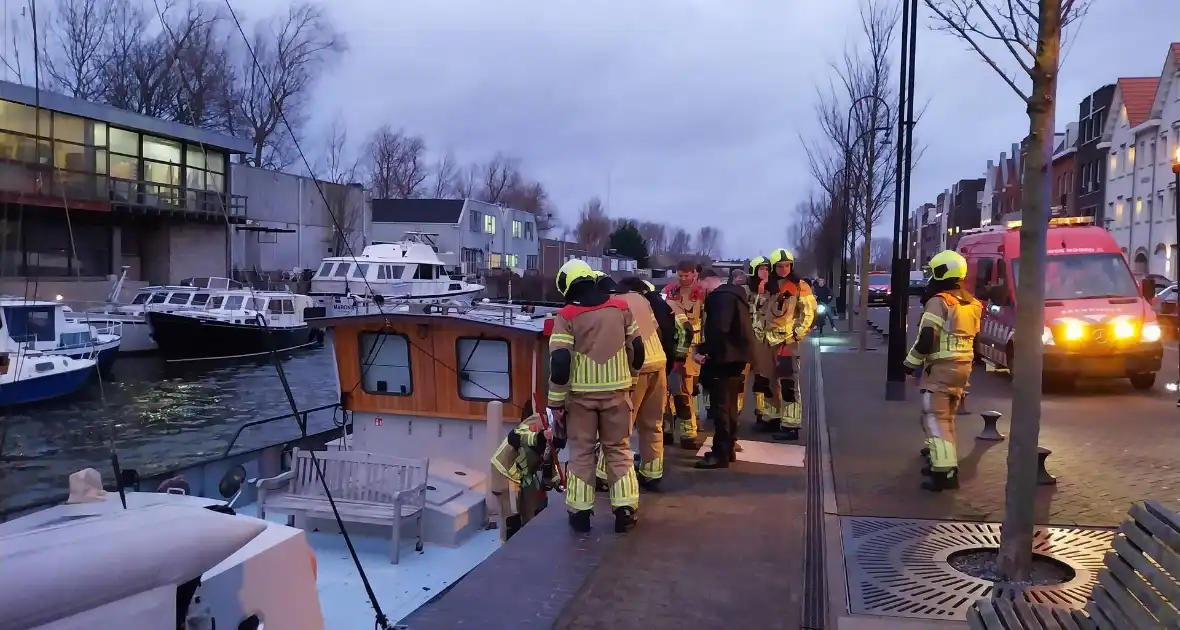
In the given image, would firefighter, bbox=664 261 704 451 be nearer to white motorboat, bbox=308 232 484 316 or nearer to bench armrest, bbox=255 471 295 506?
bench armrest, bbox=255 471 295 506

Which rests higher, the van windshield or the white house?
the white house

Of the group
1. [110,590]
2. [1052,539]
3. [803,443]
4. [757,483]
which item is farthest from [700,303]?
[110,590]

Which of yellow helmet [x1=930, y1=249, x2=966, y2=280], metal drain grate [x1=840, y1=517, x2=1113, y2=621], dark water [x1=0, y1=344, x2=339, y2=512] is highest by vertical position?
yellow helmet [x1=930, y1=249, x2=966, y2=280]

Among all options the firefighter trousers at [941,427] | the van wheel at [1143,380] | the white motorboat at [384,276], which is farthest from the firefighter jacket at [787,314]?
the white motorboat at [384,276]

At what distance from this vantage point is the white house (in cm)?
3912

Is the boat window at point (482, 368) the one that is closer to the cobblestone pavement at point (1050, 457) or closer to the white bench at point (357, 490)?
the white bench at point (357, 490)

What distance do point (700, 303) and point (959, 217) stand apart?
89357 millimetres

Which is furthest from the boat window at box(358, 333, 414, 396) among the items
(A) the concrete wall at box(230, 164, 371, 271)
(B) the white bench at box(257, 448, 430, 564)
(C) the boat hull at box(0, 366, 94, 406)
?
(A) the concrete wall at box(230, 164, 371, 271)

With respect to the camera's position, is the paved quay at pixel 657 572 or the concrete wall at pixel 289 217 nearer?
the paved quay at pixel 657 572

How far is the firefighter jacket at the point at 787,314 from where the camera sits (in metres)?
9.64

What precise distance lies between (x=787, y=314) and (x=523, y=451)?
3.81 m

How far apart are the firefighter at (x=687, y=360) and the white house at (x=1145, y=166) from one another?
36.2m

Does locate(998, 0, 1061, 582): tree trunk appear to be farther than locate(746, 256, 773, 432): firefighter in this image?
No

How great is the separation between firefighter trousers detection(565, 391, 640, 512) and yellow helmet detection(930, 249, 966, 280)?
10.1 ft
